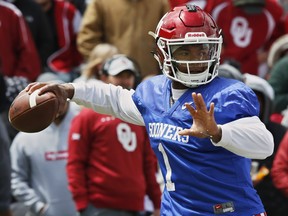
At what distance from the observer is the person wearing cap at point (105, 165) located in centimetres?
702

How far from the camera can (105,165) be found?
706cm

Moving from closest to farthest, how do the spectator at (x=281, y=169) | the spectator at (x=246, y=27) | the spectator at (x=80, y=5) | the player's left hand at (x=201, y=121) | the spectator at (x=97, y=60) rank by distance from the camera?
the player's left hand at (x=201, y=121)
the spectator at (x=281, y=169)
the spectator at (x=97, y=60)
the spectator at (x=246, y=27)
the spectator at (x=80, y=5)

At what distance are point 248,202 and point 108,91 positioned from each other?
101cm

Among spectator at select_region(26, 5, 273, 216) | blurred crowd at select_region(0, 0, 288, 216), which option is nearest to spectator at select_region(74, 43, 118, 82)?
blurred crowd at select_region(0, 0, 288, 216)

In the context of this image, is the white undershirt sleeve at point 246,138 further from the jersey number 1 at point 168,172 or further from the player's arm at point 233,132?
the jersey number 1 at point 168,172

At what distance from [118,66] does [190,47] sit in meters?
2.30

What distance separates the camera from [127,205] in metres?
7.05

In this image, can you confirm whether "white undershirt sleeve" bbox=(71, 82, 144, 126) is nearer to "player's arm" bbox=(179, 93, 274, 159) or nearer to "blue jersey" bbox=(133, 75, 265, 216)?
"blue jersey" bbox=(133, 75, 265, 216)

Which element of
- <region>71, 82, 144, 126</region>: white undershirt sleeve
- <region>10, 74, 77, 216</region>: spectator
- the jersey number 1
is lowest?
<region>10, 74, 77, 216</region>: spectator

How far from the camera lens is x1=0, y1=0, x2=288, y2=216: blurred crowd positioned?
704cm

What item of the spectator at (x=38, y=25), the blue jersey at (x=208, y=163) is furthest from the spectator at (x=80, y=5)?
the blue jersey at (x=208, y=163)

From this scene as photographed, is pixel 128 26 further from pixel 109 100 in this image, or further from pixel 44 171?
pixel 109 100

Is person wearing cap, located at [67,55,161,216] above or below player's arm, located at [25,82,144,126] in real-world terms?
below

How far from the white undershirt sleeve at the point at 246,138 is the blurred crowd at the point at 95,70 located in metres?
2.20
